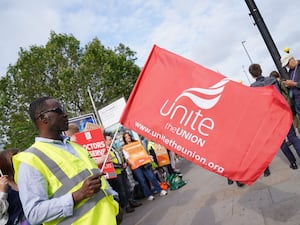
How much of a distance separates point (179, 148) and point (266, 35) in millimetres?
3774

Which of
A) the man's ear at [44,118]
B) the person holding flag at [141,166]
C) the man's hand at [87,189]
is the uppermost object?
the man's ear at [44,118]

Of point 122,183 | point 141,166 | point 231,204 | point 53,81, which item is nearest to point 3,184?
point 231,204

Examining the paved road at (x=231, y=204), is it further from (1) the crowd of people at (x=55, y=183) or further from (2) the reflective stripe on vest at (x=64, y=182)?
(2) the reflective stripe on vest at (x=64, y=182)

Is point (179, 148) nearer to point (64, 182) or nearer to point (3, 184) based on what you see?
point (64, 182)

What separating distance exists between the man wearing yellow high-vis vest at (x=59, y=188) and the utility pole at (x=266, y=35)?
477 centimetres

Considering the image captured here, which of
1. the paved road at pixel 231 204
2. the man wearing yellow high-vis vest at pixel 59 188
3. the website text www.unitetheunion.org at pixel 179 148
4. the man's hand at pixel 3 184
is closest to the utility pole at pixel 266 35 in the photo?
the paved road at pixel 231 204

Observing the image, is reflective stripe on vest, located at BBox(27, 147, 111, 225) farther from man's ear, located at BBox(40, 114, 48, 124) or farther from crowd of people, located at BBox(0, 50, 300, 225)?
man's ear, located at BBox(40, 114, 48, 124)

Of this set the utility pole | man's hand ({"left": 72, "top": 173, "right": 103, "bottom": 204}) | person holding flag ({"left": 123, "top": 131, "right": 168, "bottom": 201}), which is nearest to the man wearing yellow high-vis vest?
man's hand ({"left": 72, "top": 173, "right": 103, "bottom": 204})

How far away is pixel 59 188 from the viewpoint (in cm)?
222

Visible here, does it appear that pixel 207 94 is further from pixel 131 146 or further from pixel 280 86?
pixel 131 146

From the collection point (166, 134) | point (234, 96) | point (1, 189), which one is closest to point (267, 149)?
point (234, 96)

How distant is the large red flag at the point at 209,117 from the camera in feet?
10.9

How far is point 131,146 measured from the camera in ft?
27.5

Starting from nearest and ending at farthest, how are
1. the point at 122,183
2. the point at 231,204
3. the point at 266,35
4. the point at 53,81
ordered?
the point at 231,204, the point at 266,35, the point at 122,183, the point at 53,81
